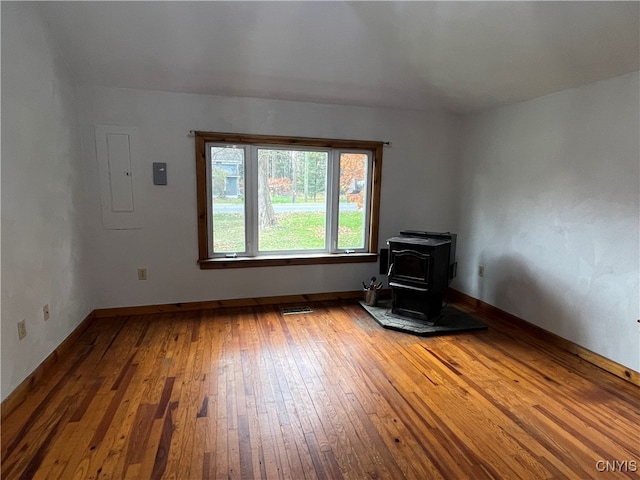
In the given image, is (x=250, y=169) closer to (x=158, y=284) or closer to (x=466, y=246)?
(x=158, y=284)

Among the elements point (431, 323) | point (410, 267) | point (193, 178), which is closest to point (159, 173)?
point (193, 178)

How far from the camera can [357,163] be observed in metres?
4.03

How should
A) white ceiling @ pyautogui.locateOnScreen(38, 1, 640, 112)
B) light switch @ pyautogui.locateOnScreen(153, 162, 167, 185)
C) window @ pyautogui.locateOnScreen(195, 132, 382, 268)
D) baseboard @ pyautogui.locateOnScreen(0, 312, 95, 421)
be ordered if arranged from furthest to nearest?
1. window @ pyautogui.locateOnScreen(195, 132, 382, 268)
2. light switch @ pyautogui.locateOnScreen(153, 162, 167, 185)
3. white ceiling @ pyautogui.locateOnScreen(38, 1, 640, 112)
4. baseboard @ pyautogui.locateOnScreen(0, 312, 95, 421)

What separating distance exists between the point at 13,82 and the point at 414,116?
351 cm

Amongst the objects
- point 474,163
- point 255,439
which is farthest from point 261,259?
point 474,163

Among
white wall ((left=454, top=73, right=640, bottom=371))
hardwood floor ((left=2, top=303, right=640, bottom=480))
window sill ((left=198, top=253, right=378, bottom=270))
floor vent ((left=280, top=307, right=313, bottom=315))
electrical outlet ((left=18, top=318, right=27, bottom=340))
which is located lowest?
hardwood floor ((left=2, top=303, right=640, bottom=480))

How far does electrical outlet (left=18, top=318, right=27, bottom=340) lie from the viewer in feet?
6.96

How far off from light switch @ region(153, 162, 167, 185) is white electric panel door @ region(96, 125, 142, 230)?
0.15 meters

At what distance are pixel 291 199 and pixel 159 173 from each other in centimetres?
134

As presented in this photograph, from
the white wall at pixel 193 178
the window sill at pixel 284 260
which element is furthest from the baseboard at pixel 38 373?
the window sill at pixel 284 260

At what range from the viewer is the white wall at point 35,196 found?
6.63ft

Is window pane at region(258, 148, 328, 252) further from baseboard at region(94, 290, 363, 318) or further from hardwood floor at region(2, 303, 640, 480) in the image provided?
hardwood floor at region(2, 303, 640, 480)

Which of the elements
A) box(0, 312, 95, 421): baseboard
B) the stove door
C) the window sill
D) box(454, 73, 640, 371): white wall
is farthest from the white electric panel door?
box(454, 73, 640, 371): white wall

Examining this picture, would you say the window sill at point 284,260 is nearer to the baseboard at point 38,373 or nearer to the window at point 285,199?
the window at point 285,199
